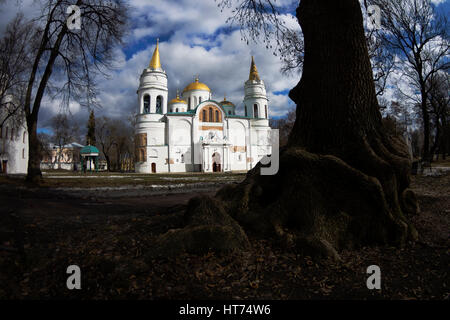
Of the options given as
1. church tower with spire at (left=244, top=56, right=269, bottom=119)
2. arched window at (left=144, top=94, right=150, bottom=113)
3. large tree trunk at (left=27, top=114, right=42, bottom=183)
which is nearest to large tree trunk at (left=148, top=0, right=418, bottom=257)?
large tree trunk at (left=27, top=114, right=42, bottom=183)

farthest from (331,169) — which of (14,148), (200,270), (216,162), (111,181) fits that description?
(216,162)

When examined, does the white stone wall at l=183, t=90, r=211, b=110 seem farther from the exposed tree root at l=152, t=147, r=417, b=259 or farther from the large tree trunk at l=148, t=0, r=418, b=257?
Result: the exposed tree root at l=152, t=147, r=417, b=259

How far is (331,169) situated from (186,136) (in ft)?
142

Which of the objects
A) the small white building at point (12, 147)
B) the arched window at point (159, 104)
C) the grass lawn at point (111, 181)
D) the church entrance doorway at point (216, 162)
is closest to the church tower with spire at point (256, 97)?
the church entrance doorway at point (216, 162)

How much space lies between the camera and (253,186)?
500 centimetres

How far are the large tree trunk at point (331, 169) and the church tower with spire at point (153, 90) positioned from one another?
43257mm

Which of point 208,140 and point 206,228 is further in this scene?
point 208,140

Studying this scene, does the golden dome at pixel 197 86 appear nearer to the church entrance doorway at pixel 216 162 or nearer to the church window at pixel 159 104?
the church window at pixel 159 104

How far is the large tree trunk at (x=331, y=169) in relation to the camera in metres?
4.17

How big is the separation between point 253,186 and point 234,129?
45.8 metres

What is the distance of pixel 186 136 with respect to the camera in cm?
4662

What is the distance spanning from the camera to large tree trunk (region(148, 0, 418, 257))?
13.7 feet
